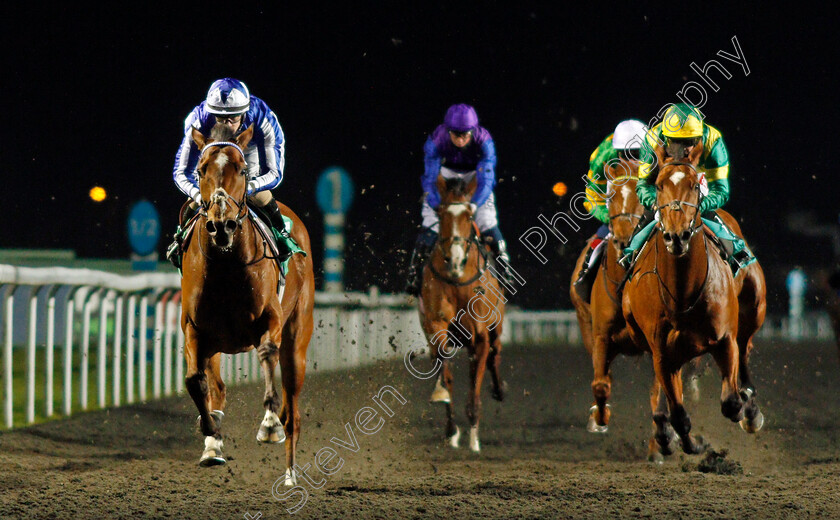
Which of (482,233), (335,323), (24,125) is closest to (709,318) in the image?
(482,233)

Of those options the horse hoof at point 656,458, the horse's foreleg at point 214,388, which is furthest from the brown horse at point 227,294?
the horse hoof at point 656,458

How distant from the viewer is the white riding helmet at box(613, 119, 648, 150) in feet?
22.8

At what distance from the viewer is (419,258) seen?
27.0ft

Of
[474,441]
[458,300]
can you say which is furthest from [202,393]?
[458,300]

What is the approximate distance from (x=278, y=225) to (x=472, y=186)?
220 centimetres

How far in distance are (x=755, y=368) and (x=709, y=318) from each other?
9759mm

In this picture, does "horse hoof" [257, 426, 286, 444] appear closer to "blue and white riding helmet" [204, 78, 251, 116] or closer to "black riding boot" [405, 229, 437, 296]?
"blue and white riding helmet" [204, 78, 251, 116]

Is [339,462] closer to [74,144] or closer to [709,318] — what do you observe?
[709,318]

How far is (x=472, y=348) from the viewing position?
7.77m

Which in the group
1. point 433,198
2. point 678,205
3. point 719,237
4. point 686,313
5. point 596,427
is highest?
point 433,198

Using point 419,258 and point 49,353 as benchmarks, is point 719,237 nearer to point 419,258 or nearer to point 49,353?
point 419,258

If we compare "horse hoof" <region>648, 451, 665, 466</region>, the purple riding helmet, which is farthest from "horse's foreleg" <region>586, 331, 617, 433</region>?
the purple riding helmet

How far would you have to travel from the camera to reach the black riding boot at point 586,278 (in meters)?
7.37

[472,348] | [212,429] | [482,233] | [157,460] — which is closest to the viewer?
[212,429]
